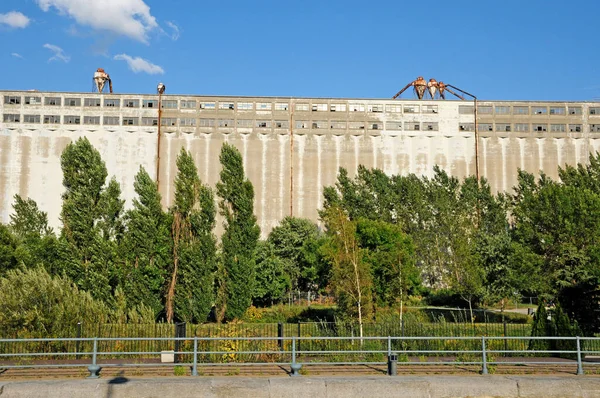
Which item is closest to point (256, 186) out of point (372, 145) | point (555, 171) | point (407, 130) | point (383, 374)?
point (372, 145)

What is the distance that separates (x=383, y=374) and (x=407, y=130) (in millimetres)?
60129

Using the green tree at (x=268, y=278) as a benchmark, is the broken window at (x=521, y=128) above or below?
above

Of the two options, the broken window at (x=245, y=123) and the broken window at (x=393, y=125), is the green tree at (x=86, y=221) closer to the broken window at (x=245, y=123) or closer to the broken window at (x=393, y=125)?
the broken window at (x=245, y=123)

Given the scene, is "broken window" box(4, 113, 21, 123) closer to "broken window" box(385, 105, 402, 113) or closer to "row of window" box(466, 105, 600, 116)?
"broken window" box(385, 105, 402, 113)

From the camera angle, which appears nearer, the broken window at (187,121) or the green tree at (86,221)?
the green tree at (86,221)

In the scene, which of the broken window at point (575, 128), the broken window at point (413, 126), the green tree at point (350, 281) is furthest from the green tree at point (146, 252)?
the broken window at point (575, 128)

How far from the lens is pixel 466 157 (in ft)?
239

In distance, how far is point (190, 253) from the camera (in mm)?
40906

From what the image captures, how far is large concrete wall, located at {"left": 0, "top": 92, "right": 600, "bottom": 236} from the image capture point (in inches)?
2731

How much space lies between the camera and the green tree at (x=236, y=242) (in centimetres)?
4159

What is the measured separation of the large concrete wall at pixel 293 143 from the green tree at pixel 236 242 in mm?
24556

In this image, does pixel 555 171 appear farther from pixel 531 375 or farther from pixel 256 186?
pixel 531 375

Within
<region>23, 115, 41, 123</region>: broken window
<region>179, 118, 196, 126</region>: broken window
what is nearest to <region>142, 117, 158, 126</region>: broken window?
<region>179, 118, 196, 126</region>: broken window

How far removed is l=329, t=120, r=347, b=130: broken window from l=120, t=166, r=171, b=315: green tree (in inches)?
1351
